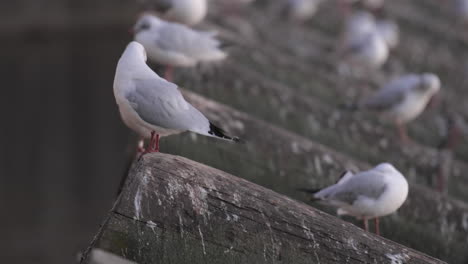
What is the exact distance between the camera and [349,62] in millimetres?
10180

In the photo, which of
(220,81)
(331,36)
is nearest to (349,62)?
(331,36)

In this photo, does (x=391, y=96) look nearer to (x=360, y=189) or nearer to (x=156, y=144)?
(x=360, y=189)

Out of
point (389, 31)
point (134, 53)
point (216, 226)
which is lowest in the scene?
point (389, 31)

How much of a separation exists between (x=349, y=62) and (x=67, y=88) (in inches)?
124

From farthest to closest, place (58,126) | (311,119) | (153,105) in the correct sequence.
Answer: (58,126), (311,119), (153,105)

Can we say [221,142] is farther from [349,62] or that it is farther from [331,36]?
[331,36]

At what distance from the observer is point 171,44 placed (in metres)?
5.52

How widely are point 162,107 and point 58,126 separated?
4.97 meters

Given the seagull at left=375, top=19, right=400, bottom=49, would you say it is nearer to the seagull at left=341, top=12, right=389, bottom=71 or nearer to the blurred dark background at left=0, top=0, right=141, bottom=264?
the seagull at left=341, top=12, right=389, bottom=71

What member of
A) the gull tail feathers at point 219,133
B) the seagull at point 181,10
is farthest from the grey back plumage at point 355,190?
the seagull at point 181,10

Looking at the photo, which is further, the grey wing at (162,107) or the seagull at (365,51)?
the seagull at (365,51)

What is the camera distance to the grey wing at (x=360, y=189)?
14.4ft

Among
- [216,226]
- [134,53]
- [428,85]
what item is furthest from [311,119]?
[216,226]

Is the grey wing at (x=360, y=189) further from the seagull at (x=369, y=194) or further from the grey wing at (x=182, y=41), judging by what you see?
the grey wing at (x=182, y=41)
